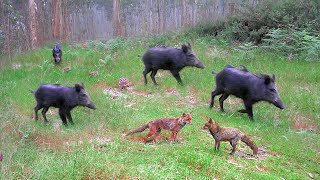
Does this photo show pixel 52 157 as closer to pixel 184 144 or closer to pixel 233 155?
pixel 184 144

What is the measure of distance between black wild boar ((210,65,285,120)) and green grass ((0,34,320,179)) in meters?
0.55

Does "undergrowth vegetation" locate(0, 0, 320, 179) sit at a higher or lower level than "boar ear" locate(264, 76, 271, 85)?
lower

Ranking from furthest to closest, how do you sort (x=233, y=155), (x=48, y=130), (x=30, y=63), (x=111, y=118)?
(x=30, y=63) → (x=111, y=118) → (x=48, y=130) → (x=233, y=155)

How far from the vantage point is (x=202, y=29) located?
21844 mm

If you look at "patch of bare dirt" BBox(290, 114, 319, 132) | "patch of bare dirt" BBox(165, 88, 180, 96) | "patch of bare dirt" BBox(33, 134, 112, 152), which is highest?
"patch of bare dirt" BBox(33, 134, 112, 152)

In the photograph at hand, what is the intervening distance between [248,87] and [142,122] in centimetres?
333

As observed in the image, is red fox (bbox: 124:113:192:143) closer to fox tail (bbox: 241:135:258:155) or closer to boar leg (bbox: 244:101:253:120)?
fox tail (bbox: 241:135:258:155)

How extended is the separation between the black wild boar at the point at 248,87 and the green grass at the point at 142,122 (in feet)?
1.82

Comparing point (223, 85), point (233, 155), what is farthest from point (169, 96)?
point (233, 155)

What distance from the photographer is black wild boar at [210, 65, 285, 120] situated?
33.4 feet

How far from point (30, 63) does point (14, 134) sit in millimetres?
10798

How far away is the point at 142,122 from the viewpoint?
29.6 feet

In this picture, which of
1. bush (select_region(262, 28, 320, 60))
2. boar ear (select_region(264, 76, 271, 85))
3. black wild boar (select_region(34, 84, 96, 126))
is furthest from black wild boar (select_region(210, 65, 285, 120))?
bush (select_region(262, 28, 320, 60))

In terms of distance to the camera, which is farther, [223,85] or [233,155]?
[223,85]
